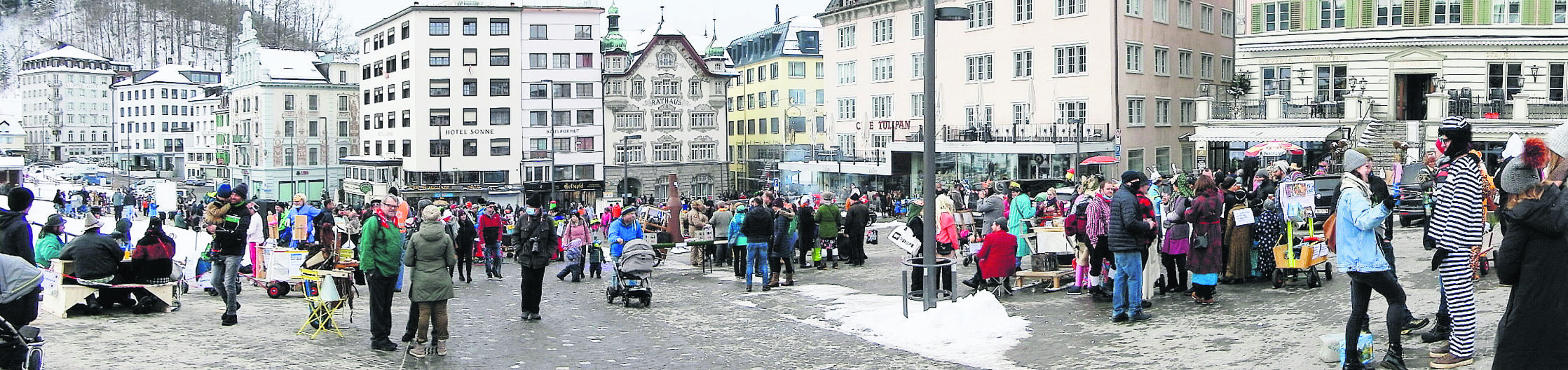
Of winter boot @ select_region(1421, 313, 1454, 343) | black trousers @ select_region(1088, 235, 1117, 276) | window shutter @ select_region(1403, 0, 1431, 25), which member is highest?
window shutter @ select_region(1403, 0, 1431, 25)

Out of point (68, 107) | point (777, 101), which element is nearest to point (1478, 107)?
point (777, 101)

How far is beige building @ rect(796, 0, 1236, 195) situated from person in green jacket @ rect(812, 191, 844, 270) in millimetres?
20246

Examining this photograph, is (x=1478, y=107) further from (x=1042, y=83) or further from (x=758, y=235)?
(x=758, y=235)

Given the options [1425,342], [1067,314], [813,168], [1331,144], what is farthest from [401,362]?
[813,168]

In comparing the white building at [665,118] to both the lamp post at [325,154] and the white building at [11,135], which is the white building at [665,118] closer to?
the lamp post at [325,154]

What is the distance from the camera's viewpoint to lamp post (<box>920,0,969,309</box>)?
43.4 feet

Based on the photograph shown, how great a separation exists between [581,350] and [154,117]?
133m

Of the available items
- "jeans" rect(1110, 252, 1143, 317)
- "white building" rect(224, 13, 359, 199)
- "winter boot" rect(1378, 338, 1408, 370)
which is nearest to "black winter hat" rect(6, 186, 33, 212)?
"jeans" rect(1110, 252, 1143, 317)

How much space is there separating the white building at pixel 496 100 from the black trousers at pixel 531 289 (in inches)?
2233

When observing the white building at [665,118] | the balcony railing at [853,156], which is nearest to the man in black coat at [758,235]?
the balcony railing at [853,156]

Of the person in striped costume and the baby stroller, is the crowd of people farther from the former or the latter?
the baby stroller

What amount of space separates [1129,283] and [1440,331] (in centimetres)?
316

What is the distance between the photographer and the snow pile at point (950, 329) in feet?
37.5

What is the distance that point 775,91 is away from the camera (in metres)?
79.2
